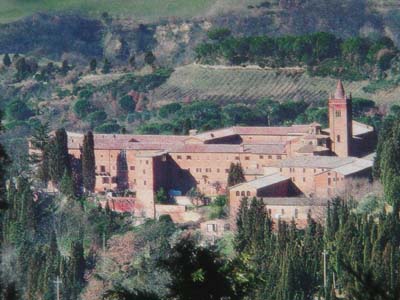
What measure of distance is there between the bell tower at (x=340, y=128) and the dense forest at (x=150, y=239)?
1687mm

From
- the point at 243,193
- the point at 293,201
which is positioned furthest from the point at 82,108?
the point at 293,201

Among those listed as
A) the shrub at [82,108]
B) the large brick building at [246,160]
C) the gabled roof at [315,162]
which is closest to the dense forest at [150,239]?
the large brick building at [246,160]

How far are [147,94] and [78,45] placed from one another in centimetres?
2929

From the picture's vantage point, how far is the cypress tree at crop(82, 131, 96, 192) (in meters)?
48.6

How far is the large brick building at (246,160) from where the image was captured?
43.6 metres

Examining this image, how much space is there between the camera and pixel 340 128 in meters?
47.1

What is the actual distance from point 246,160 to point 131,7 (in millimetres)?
62386

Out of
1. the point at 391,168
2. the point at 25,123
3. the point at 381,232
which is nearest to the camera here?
the point at 381,232

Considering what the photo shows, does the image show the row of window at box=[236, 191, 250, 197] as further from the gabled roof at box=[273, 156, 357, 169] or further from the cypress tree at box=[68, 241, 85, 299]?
the cypress tree at box=[68, 241, 85, 299]

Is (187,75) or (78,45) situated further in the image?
(78,45)

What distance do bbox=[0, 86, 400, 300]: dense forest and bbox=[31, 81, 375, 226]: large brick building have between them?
903 millimetres

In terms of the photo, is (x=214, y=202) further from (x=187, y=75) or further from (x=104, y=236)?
(x=187, y=75)

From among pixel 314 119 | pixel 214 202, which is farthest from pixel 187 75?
pixel 214 202

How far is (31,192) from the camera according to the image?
46.5 metres
